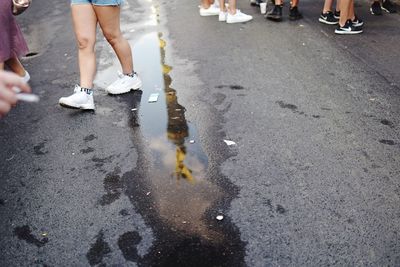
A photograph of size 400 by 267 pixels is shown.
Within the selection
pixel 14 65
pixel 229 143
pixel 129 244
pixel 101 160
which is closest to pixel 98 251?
pixel 129 244

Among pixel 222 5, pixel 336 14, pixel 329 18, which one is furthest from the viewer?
pixel 222 5

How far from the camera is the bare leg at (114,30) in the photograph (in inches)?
167

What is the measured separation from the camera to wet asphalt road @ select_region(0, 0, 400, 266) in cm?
264

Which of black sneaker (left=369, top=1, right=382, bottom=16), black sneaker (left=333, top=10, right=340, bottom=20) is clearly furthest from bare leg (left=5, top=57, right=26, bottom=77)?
black sneaker (left=369, top=1, right=382, bottom=16)

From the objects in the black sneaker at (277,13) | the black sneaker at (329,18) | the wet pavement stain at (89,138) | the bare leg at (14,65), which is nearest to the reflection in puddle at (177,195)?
the wet pavement stain at (89,138)

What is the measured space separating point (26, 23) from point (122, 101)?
4.92m

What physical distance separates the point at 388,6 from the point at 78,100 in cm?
578

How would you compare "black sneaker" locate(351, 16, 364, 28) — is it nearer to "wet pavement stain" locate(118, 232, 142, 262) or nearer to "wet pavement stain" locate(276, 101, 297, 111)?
"wet pavement stain" locate(276, 101, 297, 111)

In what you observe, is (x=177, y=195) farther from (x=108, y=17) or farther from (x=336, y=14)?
(x=336, y=14)

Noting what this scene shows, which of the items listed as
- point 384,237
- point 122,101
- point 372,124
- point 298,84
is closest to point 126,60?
point 122,101

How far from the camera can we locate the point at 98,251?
264 centimetres

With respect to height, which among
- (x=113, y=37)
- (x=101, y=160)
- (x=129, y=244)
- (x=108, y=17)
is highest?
(x=108, y=17)

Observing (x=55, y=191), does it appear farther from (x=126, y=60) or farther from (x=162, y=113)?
(x=126, y=60)

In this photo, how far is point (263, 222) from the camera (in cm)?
278
